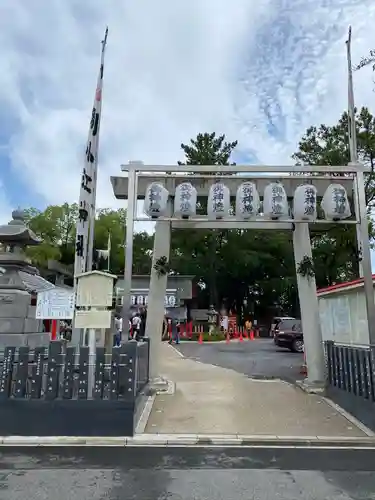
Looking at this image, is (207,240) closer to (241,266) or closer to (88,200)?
(241,266)

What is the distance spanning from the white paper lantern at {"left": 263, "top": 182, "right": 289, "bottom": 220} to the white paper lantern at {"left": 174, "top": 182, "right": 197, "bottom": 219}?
→ 160 cm

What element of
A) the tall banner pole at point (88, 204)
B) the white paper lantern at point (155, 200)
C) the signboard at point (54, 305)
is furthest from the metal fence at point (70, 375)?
the white paper lantern at point (155, 200)

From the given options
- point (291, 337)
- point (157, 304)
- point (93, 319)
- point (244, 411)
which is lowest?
point (244, 411)

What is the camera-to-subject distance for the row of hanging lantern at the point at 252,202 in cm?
950

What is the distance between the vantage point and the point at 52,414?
6609 millimetres

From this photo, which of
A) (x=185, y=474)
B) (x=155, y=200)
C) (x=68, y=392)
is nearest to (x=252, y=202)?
(x=155, y=200)

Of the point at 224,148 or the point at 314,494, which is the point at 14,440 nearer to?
the point at 314,494

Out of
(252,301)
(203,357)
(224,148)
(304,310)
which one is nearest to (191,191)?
(304,310)

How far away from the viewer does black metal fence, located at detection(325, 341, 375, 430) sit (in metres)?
7.27

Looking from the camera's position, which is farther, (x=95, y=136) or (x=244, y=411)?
(x=95, y=136)

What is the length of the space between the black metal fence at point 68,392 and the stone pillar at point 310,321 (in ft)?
15.9

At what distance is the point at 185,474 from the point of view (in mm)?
4930

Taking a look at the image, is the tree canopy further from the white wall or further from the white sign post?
the white sign post

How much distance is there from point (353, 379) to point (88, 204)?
6318mm
